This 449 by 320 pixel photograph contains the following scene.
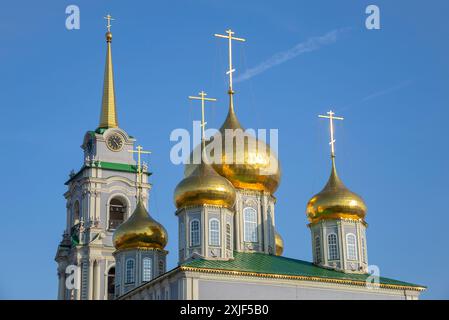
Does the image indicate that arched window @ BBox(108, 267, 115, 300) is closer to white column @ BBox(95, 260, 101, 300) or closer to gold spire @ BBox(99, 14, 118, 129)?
white column @ BBox(95, 260, 101, 300)

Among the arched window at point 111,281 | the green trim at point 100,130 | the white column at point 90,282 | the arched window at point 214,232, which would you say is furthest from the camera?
the green trim at point 100,130

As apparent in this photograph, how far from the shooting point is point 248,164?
4841 cm

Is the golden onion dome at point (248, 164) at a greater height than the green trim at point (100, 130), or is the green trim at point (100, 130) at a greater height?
the green trim at point (100, 130)

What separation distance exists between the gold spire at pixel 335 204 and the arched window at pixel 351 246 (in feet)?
2.93

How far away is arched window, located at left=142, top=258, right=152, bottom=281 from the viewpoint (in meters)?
48.8

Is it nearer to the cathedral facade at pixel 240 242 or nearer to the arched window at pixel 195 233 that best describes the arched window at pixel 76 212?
the cathedral facade at pixel 240 242

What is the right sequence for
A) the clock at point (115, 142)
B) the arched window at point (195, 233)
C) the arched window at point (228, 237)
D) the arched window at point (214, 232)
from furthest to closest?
the clock at point (115, 142)
the arched window at point (228, 237)
the arched window at point (195, 233)
the arched window at point (214, 232)

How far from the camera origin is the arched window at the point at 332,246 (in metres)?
46.9

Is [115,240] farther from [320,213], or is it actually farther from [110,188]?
[110,188]

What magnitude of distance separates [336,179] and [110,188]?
28061 millimetres

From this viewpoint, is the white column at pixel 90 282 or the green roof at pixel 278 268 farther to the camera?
the white column at pixel 90 282

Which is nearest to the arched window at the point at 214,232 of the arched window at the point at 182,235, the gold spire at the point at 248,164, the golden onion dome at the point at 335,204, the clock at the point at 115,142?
the arched window at the point at 182,235

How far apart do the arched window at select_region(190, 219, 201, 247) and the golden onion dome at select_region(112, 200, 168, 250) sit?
5.11 meters

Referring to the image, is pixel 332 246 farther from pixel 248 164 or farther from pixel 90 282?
pixel 90 282
